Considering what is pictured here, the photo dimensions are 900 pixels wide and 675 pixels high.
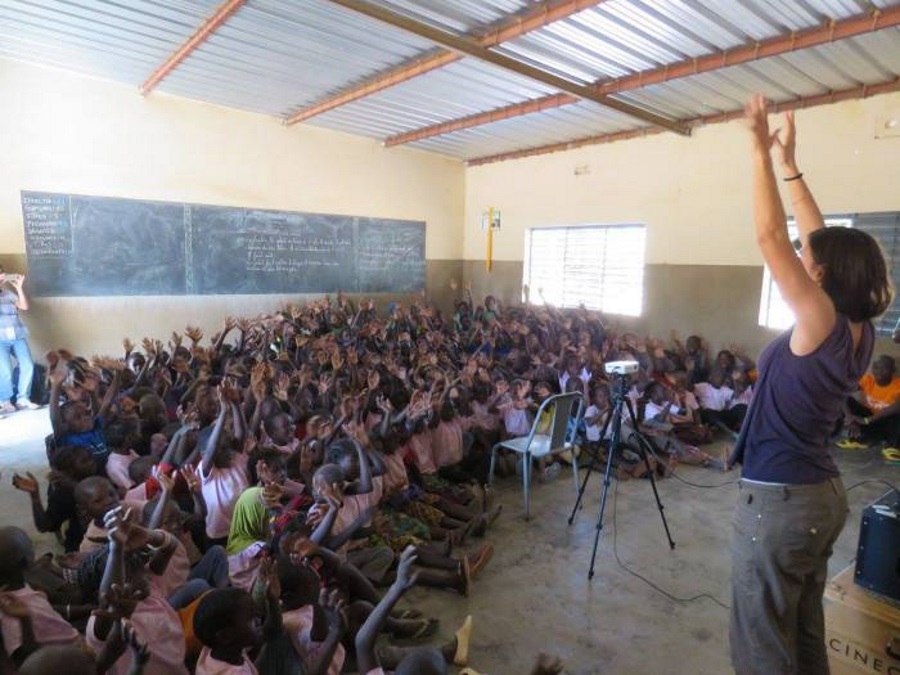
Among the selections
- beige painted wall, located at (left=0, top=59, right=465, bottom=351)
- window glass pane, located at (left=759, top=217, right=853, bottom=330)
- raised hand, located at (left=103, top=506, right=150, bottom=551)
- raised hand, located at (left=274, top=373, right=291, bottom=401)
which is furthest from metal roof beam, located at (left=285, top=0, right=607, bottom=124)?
window glass pane, located at (left=759, top=217, right=853, bottom=330)

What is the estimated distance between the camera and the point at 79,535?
2482 mm

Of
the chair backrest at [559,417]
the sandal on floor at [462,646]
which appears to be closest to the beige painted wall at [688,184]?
the chair backrest at [559,417]

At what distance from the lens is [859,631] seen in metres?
1.75

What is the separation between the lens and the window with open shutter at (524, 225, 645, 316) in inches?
287

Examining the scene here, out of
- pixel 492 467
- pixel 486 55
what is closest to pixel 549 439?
pixel 492 467

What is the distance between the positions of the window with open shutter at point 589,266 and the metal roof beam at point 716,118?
1154mm

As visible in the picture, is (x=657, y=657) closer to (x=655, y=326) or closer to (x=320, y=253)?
(x=655, y=326)

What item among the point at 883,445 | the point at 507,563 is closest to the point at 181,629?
the point at 507,563

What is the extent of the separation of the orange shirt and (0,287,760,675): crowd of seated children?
146cm

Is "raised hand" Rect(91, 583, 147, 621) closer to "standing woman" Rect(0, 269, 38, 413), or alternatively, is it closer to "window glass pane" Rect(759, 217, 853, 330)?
"standing woman" Rect(0, 269, 38, 413)

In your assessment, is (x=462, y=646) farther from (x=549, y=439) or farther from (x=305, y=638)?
(x=549, y=439)

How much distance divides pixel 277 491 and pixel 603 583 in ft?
5.63

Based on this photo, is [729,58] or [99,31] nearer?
[729,58]

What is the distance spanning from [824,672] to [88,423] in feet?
11.3
